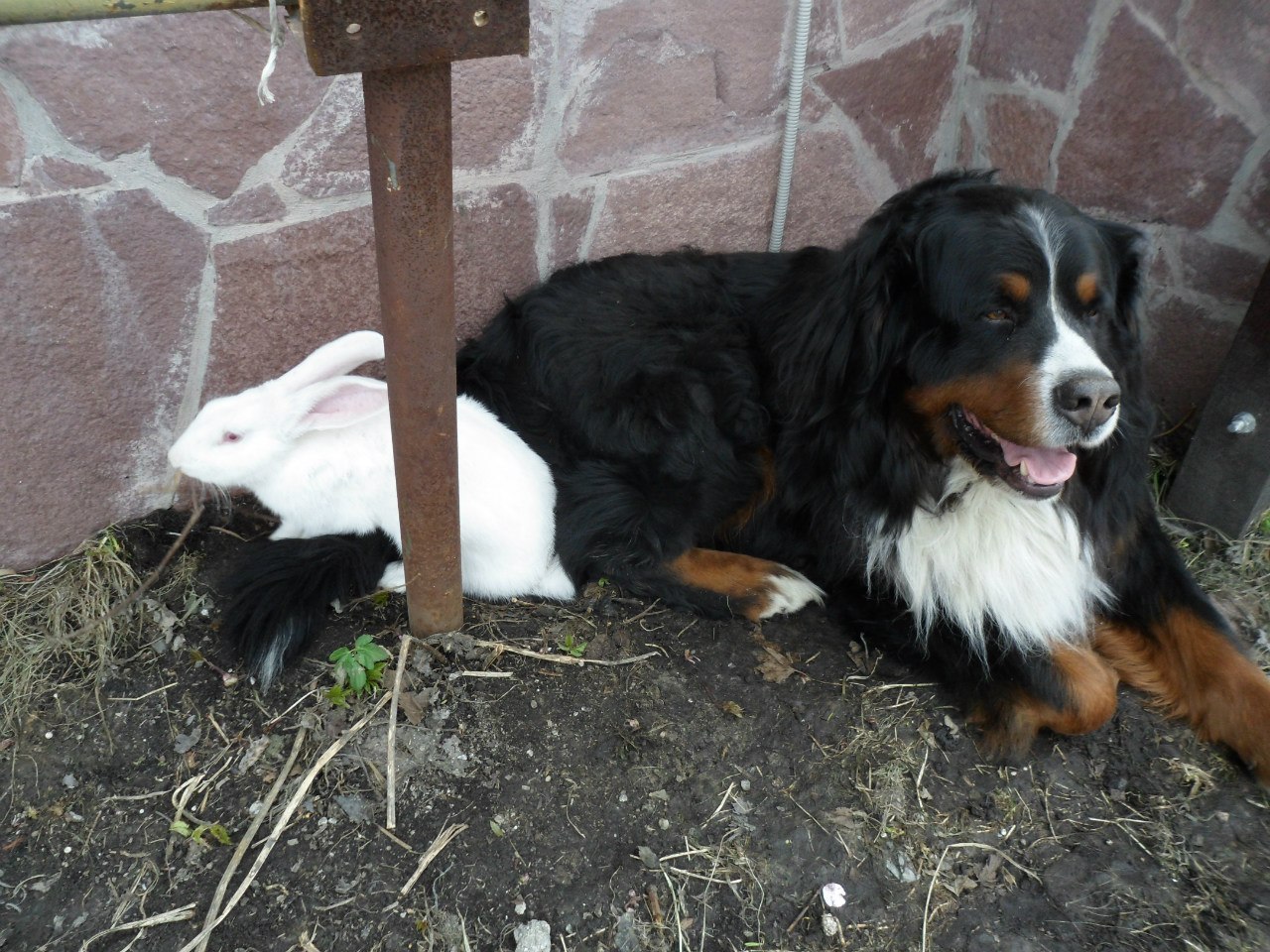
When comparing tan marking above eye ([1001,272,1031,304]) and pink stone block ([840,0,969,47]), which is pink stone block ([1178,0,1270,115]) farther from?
tan marking above eye ([1001,272,1031,304])

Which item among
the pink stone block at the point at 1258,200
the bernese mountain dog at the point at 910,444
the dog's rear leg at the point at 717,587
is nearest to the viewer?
the bernese mountain dog at the point at 910,444

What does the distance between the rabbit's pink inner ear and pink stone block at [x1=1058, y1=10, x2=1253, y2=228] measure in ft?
7.69

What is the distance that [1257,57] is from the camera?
8.92 ft

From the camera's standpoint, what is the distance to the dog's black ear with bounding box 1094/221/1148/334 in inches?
89.3

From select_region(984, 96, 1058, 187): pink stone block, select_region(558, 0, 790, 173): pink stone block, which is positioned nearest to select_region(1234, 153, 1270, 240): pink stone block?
select_region(984, 96, 1058, 187): pink stone block

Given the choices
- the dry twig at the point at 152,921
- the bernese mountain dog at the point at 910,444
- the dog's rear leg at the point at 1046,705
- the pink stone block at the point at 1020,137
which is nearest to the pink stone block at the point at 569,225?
the bernese mountain dog at the point at 910,444

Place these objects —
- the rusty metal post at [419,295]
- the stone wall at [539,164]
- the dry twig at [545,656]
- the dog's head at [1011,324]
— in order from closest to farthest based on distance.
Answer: the rusty metal post at [419,295]
the dog's head at [1011,324]
the stone wall at [539,164]
the dry twig at [545,656]

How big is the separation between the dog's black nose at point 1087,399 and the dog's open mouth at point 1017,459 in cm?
15

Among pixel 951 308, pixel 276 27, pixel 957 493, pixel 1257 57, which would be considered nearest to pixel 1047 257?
pixel 951 308

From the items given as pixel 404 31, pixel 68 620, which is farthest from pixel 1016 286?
pixel 68 620

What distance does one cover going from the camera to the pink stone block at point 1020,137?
3.27 meters

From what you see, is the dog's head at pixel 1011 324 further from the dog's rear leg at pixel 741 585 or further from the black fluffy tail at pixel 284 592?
the black fluffy tail at pixel 284 592

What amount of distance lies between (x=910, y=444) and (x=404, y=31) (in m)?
1.40

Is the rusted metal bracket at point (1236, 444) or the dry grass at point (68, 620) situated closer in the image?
the dry grass at point (68, 620)
